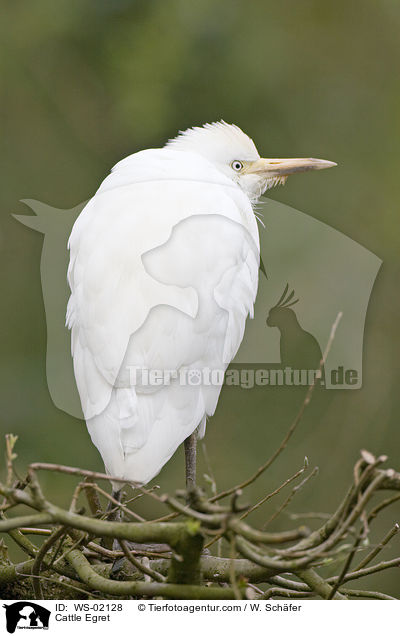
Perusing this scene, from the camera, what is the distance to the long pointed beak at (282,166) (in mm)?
2391

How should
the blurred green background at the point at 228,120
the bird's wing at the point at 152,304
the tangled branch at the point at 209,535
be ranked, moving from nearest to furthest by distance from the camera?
1. the tangled branch at the point at 209,535
2. the bird's wing at the point at 152,304
3. the blurred green background at the point at 228,120

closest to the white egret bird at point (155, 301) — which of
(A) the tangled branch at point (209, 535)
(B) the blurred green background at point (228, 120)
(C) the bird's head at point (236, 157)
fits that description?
(C) the bird's head at point (236, 157)

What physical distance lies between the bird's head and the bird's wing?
274 millimetres

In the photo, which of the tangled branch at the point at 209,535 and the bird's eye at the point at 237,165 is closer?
the tangled branch at the point at 209,535

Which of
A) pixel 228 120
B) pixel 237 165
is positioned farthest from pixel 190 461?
pixel 228 120

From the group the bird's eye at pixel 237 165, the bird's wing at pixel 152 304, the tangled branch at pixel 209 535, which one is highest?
the bird's eye at pixel 237 165

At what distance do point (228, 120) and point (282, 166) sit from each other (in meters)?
1.78

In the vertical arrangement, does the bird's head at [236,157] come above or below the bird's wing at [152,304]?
above

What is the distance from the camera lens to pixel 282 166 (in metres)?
2.43

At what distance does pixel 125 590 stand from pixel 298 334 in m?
2.66

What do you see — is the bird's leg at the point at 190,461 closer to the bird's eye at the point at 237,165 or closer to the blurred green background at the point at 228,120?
the bird's eye at the point at 237,165

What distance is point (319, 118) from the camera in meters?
4.51

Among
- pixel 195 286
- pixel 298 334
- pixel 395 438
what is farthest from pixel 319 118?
pixel 195 286
